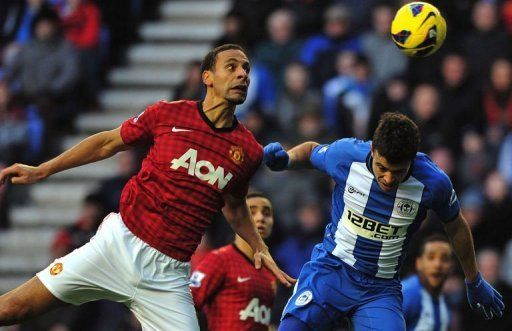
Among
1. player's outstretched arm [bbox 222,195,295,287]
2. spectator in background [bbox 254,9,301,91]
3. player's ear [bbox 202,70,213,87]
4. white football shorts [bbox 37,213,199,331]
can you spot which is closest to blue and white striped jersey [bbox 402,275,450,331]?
player's outstretched arm [bbox 222,195,295,287]

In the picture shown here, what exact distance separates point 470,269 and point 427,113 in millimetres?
5281

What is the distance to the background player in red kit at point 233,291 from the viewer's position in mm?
9383

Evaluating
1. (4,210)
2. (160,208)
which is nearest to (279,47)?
(4,210)

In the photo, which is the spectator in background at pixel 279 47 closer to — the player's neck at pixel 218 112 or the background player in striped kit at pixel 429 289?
the background player in striped kit at pixel 429 289

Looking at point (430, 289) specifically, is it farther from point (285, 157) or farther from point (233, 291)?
point (285, 157)

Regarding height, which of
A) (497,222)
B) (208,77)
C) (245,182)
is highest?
(208,77)

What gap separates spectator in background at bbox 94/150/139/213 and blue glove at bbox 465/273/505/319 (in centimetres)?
658

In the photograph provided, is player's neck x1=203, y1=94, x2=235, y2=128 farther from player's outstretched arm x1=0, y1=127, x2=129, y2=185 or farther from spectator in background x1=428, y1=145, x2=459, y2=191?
spectator in background x1=428, y1=145, x2=459, y2=191

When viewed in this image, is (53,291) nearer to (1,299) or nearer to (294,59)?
(1,299)

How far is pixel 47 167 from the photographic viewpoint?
838cm

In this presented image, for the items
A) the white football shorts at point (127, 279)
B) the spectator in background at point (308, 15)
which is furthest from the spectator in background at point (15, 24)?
the white football shorts at point (127, 279)

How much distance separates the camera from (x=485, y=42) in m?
14.4

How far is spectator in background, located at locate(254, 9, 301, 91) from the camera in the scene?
608 inches

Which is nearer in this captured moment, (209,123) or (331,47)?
(209,123)
